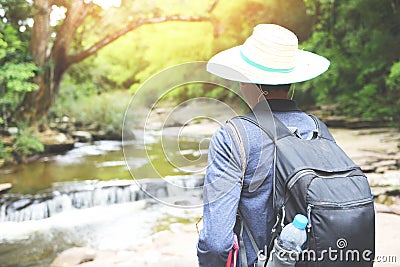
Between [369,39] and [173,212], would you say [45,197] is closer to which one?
[173,212]

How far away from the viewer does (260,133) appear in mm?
1052

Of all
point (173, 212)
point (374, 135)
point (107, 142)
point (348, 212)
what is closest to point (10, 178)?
point (173, 212)

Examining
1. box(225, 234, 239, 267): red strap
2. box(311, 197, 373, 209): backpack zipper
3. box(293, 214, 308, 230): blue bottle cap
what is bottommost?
box(225, 234, 239, 267): red strap

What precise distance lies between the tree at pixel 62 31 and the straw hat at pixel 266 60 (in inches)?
341

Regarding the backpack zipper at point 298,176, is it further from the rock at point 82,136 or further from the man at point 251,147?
the rock at point 82,136

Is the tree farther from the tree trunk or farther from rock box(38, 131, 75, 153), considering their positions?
rock box(38, 131, 75, 153)

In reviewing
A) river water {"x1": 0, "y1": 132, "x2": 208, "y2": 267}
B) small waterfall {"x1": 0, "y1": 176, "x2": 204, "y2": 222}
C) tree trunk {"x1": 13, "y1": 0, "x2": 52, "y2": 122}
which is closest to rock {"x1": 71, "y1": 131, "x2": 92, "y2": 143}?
tree trunk {"x1": 13, "y1": 0, "x2": 52, "y2": 122}

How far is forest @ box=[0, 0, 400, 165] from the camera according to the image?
29.1 feet

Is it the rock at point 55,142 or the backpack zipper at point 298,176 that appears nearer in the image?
the backpack zipper at point 298,176

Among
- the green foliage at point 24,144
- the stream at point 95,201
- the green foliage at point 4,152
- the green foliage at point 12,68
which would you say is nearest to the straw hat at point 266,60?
the stream at point 95,201

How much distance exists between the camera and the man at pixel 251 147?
1015mm

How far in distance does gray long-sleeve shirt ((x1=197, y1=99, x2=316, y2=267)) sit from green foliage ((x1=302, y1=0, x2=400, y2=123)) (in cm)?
935

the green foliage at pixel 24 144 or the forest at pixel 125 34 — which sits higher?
the forest at pixel 125 34

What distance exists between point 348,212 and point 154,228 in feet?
14.3
